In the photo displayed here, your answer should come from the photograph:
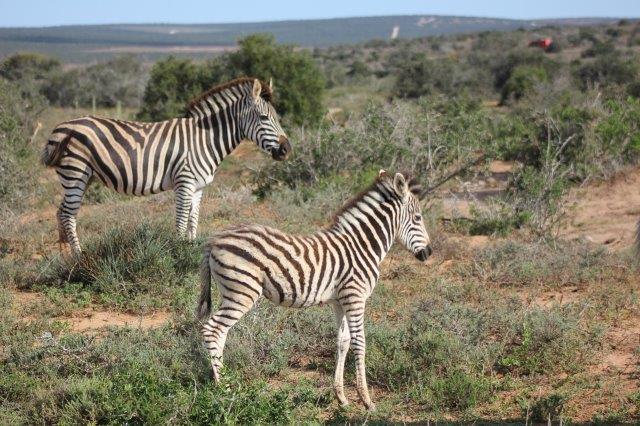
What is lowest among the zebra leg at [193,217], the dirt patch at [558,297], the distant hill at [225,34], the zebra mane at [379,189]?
the distant hill at [225,34]

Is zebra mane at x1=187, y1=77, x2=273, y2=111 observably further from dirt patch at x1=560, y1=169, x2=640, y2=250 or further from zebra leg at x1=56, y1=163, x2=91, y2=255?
dirt patch at x1=560, y1=169, x2=640, y2=250

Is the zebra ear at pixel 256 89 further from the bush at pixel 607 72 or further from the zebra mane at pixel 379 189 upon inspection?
the bush at pixel 607 72

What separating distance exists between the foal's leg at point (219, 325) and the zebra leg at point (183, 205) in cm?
327

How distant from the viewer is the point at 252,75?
20406 mm

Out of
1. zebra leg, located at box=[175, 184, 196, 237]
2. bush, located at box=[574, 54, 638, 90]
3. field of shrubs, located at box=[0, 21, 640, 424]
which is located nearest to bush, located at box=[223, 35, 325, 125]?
field of shrubs, located at box=[0, 21, 640, 424]

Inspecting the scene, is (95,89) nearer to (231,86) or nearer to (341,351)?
(231,86)

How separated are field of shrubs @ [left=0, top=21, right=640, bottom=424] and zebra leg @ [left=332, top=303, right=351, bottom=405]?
143 millimetres

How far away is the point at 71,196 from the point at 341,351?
421cm

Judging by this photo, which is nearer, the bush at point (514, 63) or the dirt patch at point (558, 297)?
the dirt patch at point (558, 297)

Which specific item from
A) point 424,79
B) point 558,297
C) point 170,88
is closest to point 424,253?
point 558,297

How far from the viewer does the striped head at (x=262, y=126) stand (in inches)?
372

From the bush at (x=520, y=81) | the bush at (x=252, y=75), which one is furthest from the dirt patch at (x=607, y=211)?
the bush at (x=520, y=81)

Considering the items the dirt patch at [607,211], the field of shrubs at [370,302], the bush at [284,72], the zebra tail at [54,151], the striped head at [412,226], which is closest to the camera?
the field of shrubs at [370,302]

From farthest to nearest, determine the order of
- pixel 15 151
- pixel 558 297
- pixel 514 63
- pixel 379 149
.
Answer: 1. pixel 514 63
2. pixel 15 151
3. pixel 379 149
4. pixel 558 297
